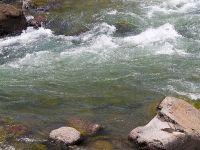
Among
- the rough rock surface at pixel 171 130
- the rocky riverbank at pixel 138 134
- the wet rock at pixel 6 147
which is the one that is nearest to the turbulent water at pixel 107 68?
the rocky riverbank at pixel 138 134

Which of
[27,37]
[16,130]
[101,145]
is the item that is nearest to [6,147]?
[16,130]

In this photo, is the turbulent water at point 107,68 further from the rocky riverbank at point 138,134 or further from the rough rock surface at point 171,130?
the rough rock surface at point 171,130

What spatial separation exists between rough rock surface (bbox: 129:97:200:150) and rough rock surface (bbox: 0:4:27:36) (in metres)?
11.2

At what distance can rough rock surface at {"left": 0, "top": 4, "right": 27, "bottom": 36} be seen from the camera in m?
22.4

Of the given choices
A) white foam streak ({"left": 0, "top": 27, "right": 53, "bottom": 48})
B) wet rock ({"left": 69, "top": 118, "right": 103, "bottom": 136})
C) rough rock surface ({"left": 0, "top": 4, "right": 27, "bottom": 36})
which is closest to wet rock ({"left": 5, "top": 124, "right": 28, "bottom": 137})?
wet rock ({"left": 69, "top": 118, "right": 103, "bottom": 136})

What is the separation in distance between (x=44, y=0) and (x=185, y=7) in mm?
8513

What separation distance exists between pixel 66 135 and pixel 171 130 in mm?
3155

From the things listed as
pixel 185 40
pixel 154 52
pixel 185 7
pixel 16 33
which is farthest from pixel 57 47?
pixel 185 7

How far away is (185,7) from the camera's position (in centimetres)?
2589

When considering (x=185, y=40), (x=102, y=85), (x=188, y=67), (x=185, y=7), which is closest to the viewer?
(x=102, y=85)

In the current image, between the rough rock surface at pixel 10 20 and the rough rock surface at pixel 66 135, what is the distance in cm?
1053

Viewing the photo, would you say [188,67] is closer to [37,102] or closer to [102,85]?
[102,85]

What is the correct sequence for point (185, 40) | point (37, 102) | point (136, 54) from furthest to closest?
1. point (185, 40)
2. point (136, 54)
3. point (37, 102)

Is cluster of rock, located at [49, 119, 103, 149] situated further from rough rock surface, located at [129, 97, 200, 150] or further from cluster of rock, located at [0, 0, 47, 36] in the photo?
cluster of rock, located at [0, 0, 47, 36]
